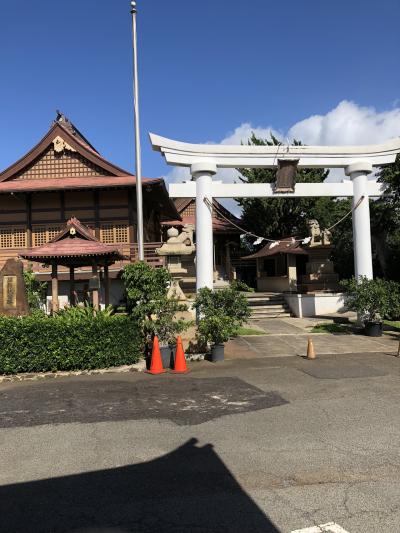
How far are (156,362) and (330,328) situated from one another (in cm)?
846

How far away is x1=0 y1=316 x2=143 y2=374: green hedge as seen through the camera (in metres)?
10.1

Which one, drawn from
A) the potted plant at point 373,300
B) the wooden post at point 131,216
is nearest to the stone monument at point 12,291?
the wooden post at point 131,216

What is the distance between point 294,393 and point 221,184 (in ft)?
31.5

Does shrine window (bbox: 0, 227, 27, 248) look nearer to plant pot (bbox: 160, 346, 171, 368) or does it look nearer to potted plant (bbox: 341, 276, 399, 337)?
plant pot (bbox: 160, 346, 171, 368)

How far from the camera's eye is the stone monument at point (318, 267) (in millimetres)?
23922

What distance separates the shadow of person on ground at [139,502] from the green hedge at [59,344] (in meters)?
5.93

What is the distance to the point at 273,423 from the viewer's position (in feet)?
20.1

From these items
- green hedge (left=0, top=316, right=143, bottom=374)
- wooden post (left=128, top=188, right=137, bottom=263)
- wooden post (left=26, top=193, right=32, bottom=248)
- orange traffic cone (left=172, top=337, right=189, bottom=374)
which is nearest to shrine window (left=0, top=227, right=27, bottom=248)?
wooden post (left=26, top=193, right=32, bottom=248)

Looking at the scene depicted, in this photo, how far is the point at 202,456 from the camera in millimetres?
5008

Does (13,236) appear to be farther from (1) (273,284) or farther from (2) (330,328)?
(1) (273,284)

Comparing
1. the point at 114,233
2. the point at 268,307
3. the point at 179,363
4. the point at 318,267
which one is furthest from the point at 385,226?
the point at 179,363

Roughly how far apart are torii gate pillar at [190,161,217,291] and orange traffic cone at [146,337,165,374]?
174 inches

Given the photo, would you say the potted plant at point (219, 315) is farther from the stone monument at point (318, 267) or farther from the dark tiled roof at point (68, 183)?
the stone monument at point (318, 267)

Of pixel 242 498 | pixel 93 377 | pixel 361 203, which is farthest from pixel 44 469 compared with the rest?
pixel 361 203
